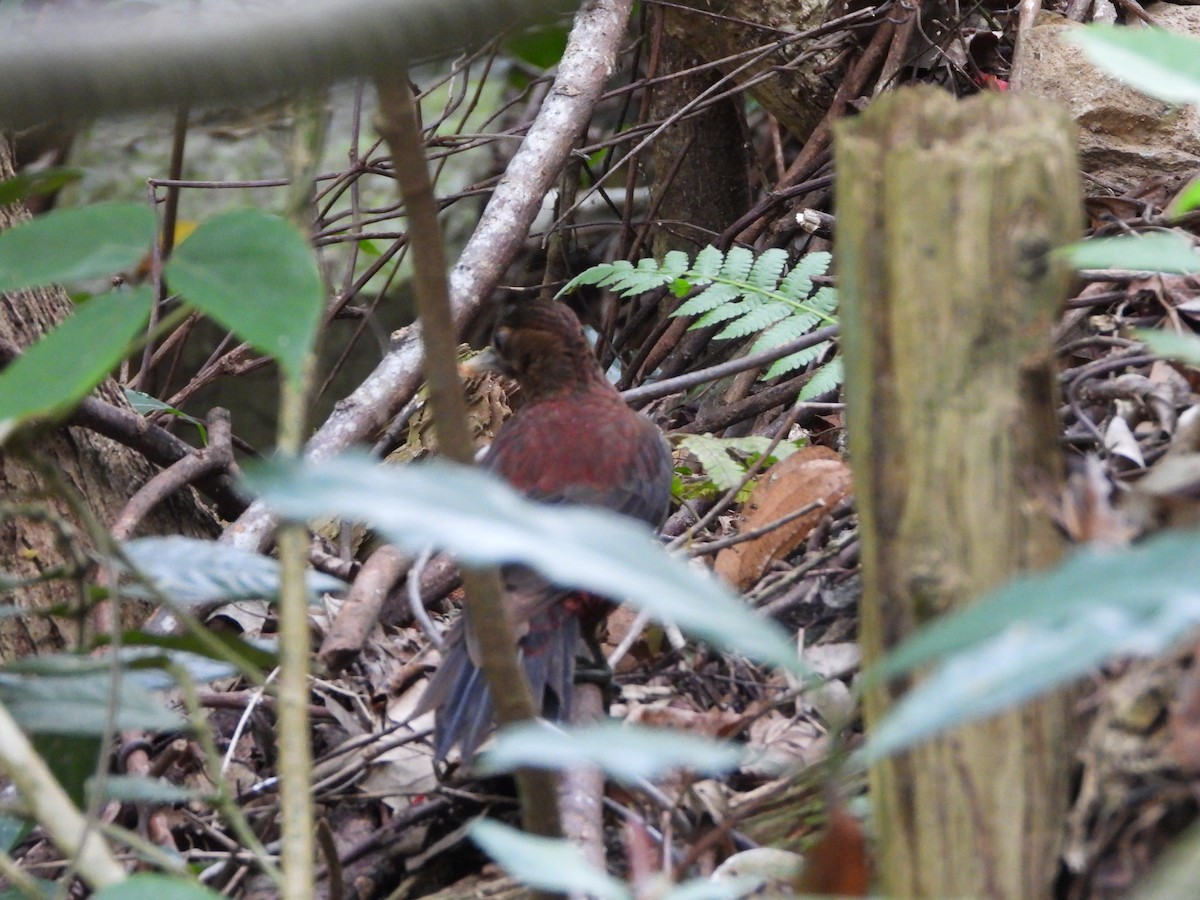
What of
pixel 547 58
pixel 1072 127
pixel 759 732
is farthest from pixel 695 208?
pixel 1072 127

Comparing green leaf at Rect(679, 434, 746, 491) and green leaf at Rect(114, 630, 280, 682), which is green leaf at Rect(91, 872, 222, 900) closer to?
green leaf at Rect(114, 630, 280, 682)

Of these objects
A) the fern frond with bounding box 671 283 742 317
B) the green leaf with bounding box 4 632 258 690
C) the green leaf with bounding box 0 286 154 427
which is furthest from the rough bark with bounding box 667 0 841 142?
the green leaf with bounding box 0 286 154 427

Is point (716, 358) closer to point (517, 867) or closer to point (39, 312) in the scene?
point (39, 312)

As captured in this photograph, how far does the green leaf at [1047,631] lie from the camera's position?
0.76 meters

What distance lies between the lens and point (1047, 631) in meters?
0.80

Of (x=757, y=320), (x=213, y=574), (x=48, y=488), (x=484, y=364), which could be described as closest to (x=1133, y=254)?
(x=213, y=574)

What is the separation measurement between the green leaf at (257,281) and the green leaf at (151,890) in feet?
1.38

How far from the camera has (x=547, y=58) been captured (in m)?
5.41

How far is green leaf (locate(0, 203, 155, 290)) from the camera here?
1.16 metres

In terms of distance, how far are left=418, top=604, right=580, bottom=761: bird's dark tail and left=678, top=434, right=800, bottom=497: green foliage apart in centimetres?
64

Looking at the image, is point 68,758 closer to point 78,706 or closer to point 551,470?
point 78,706

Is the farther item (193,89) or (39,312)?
(39,312)

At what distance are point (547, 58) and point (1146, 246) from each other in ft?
15.1

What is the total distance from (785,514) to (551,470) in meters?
0.59
